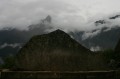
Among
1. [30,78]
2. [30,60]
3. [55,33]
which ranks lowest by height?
[30,78]

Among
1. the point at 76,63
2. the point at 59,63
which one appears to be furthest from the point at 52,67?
the point at 76,63

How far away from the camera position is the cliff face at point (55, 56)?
13.1 metres

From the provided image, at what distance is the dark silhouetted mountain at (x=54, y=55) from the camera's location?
42.9 feet

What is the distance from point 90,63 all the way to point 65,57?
1258mm

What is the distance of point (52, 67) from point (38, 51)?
108 cm

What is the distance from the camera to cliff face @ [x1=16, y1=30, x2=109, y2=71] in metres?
13.1

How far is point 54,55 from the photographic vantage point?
13.1 meters

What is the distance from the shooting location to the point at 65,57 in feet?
43.4

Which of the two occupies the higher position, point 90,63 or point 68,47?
point 68,47

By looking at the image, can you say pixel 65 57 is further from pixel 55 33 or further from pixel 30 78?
pixel 30 78

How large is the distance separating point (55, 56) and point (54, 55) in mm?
74

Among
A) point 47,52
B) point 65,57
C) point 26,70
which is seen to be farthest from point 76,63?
point 26,70

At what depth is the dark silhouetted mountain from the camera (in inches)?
515

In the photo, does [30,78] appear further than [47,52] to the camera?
No
